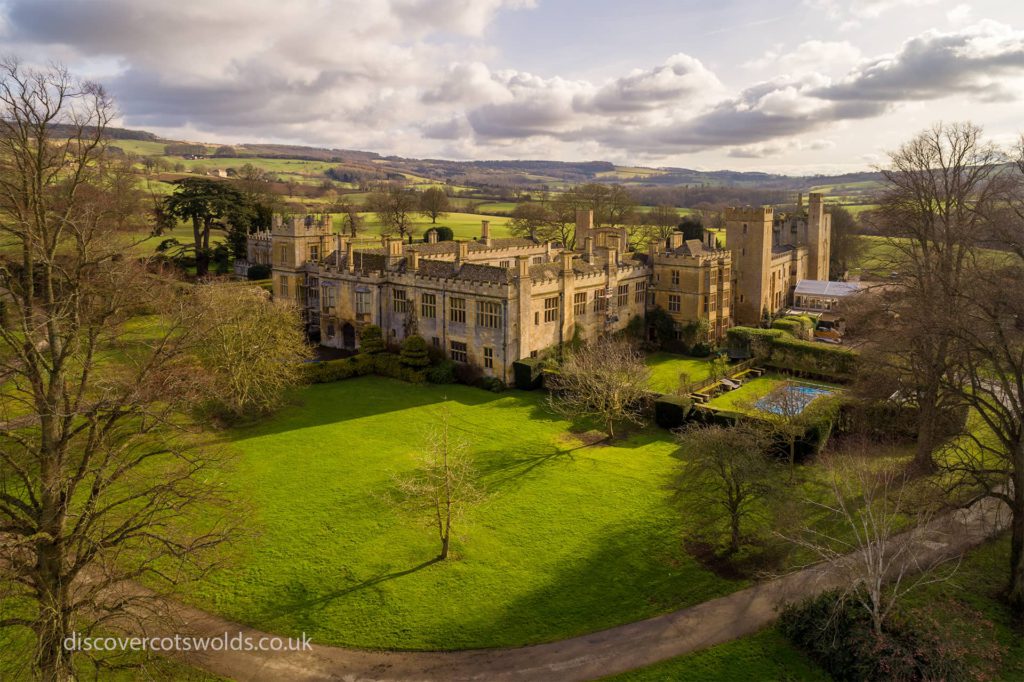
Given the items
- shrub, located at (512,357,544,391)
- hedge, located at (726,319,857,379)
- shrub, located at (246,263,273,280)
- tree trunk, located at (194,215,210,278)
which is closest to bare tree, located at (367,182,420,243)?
shrub, located at (246,263,273,280)

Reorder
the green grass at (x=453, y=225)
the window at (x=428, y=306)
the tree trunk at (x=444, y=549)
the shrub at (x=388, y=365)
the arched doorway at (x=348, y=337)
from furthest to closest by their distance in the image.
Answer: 1. the green grass at (x=453, y=225)
2. the arched doorway at (x=348, y=337)
3. the window at (x=428, y=306)
4. the shrub at (x=388, y=365)
5. the tree trunk at (x=444, y=549)

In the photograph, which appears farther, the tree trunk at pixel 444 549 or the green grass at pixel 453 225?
the green grass at pixel 453 225

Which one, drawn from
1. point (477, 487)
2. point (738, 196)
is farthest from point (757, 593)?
point (738, 196)

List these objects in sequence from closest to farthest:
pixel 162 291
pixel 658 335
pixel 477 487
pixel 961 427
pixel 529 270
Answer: pixel 477 487
pixel 961 427
pixel 162 291
pixel 529 270
pixel 658 335

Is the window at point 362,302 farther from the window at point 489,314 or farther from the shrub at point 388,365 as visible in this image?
the window at point 489,314

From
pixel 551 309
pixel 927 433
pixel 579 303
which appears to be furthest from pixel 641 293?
pixel 927 433

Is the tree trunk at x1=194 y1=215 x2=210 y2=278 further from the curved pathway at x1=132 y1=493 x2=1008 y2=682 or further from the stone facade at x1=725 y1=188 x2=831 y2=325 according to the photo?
the curved pathway at x1=132 y1=493 x2=1008 y2=682

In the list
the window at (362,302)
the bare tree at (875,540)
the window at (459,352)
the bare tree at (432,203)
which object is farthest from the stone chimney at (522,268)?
the bare tree at (432,203)

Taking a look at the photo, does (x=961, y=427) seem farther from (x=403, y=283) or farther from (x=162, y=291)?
(x=162, y=291)
